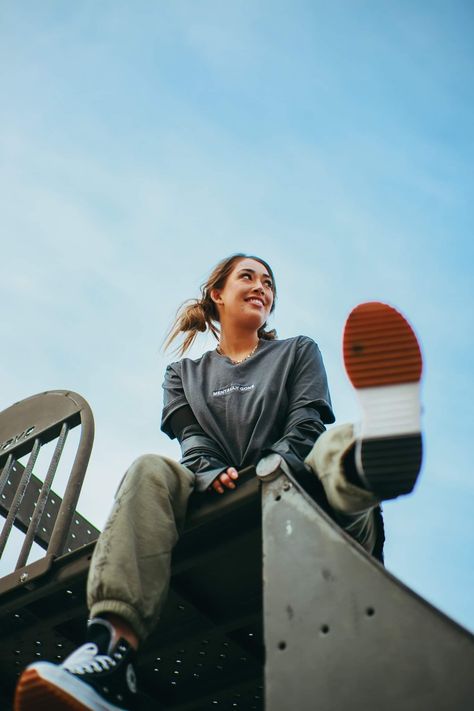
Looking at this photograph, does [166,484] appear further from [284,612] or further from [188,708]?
[188,708]

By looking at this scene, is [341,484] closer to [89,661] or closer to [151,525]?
[151,525]

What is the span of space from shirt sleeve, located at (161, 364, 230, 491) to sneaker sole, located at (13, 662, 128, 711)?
82cm

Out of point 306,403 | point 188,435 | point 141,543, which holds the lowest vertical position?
point 141,543

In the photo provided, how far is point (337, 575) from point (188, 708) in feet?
5.01

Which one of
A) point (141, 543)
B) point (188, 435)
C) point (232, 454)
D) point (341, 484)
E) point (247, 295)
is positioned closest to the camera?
point (341, 484)

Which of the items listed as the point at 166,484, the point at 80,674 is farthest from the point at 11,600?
the point at 80,674

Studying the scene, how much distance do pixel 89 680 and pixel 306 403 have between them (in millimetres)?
1443

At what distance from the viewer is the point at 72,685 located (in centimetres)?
195

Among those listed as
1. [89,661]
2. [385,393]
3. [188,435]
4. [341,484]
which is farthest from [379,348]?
[188,435]

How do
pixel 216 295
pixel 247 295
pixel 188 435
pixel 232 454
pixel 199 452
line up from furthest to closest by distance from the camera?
1. pixel 216 295
2. pixel 247 295
3. pixel 188 435
4. pixel 232 454
5. pixel 199 452

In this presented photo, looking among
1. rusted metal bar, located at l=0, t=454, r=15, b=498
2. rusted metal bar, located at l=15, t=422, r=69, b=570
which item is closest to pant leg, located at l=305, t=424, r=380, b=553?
rusted metal bar, located at l=15, t=422, r=69, b=570

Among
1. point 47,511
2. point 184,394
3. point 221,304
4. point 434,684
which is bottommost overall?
point 434,684

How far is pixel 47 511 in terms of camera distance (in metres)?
4.03

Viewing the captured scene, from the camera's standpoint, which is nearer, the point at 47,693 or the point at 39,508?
the point at 47,693
